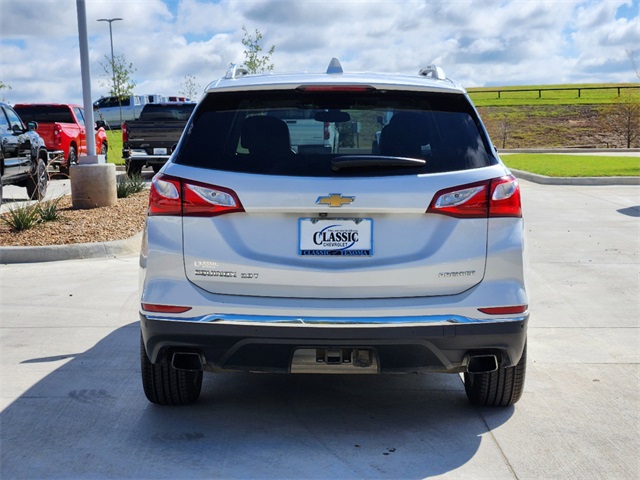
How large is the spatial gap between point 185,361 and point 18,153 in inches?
487

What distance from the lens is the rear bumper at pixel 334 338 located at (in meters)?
4.11

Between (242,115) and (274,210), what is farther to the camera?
(242,115)

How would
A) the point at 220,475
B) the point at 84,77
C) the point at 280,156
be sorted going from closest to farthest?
the point at 220,475 < the point at 280,156 < the point at 84,77

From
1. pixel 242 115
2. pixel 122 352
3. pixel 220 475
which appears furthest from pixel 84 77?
pixel 220 475

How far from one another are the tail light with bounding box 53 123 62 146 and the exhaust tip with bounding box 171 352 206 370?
19.0 meters

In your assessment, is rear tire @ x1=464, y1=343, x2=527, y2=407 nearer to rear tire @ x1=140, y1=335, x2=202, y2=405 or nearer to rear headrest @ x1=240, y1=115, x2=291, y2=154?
rear tire @ x1=140, y1=335, x2=202, y2=405

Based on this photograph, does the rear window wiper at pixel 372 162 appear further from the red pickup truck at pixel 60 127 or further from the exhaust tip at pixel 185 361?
the red pickup truck at pixel 60 127

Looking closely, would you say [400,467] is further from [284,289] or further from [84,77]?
[84,77]

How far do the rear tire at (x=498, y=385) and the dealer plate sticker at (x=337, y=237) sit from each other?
1.13m

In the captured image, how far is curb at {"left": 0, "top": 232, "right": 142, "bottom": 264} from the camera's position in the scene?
9.92m

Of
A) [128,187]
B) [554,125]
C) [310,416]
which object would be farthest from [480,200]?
[554,125]

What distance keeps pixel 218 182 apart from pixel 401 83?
3.36ft

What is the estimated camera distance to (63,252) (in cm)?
1006

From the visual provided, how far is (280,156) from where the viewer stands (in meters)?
4.29
